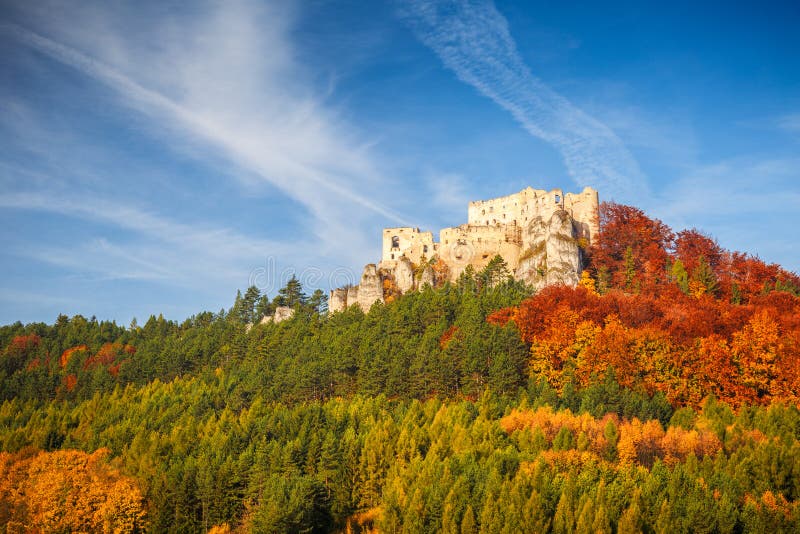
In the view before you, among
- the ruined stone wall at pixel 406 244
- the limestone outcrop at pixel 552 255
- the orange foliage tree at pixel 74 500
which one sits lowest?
the orange foliage tree at pixel 74 500

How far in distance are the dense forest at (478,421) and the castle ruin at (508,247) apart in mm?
4762

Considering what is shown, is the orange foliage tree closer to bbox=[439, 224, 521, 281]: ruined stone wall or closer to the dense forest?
the dense forest

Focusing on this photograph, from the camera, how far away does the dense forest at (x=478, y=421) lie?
1713 inches

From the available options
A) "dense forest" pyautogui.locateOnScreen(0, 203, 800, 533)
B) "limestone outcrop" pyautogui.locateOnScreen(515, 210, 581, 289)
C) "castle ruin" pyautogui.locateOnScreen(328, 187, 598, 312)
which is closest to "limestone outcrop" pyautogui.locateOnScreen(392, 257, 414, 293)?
"castle ruin" pyautogui.locateOnScreen(328, 187, 598, 312)

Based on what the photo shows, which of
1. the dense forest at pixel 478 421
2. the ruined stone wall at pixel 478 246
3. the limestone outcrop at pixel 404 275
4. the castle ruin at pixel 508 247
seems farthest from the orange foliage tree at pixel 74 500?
the ruined stone wall at pixel 478 246

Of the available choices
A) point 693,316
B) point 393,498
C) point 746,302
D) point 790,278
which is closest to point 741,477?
point 393,498

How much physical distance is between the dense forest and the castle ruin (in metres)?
4.76

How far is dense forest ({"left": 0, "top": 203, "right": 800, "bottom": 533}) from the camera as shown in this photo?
43500 millimetres

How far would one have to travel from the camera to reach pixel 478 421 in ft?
174

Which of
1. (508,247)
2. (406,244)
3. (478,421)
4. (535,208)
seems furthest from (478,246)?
(478,421)

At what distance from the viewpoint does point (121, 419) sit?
80312mm

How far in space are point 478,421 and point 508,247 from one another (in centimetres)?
5715

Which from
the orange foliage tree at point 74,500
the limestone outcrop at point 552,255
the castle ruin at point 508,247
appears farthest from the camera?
the castle ruin at point 508,247

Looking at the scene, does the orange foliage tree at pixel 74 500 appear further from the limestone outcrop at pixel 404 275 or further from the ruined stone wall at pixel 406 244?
the ruined stone wall at pixel 406 244
